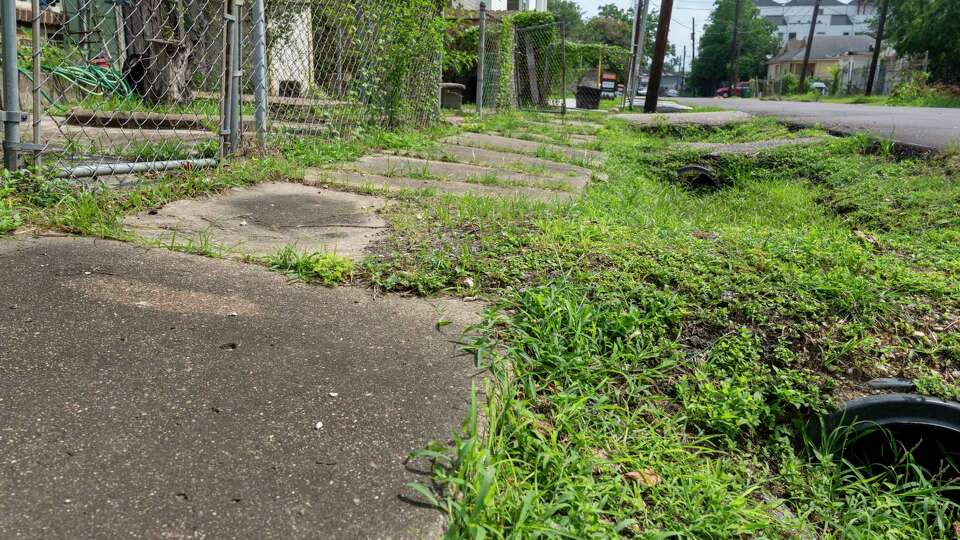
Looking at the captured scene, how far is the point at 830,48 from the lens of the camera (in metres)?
89.4

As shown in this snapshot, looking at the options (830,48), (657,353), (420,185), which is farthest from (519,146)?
(830,48)

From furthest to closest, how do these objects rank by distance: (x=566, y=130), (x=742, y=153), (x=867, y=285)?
(x=566, y=130) → (x=742, y=153) → (x=867, y=285)

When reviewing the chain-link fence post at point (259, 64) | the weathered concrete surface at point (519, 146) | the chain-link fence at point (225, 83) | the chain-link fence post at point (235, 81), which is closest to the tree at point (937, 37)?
the weathered concrete surface at point (519, 146)

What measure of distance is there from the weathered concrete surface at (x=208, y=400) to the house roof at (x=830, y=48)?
9485 centimetres

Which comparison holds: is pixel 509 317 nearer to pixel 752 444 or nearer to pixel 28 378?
pixel 752 444

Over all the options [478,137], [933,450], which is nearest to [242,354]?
[933,450]

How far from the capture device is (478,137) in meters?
8.14

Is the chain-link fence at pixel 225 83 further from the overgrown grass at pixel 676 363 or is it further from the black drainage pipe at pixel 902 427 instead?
the black drainage pipe at pixel 902 427

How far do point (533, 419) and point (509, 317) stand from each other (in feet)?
1.99

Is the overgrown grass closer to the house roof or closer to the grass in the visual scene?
the grass

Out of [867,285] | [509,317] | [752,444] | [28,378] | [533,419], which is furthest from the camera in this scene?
[867,285]

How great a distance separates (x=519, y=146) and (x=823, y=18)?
12629 cm

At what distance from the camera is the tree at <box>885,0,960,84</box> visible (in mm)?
37406

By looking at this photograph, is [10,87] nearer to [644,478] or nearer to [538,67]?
[644,478]
